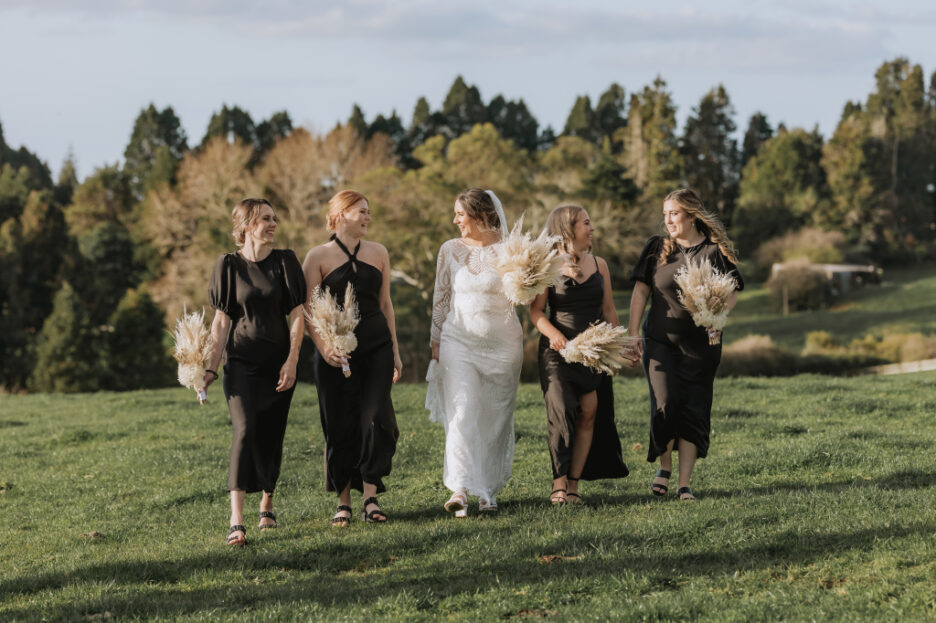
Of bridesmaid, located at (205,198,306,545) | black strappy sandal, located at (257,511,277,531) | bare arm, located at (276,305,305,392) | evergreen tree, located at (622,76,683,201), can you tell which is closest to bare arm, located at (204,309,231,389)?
bridesmaid, located at (205,198,306,545)

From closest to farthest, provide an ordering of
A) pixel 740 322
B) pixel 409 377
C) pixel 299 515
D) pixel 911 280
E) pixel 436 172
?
pixel 299 515 < pixel 409 377 < pixel 436 172 < pixel 740 322 < pixel 911 280

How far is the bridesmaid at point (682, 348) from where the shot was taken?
891 cm

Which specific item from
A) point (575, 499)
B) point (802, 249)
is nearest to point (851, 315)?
point (802, 249)

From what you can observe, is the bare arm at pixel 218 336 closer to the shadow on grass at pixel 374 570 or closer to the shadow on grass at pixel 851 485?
the shadow on grass at pixel 374 570

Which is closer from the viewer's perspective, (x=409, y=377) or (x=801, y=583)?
(x=801, y=583)

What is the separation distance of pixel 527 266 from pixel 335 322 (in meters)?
1.62

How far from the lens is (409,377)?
147 ft

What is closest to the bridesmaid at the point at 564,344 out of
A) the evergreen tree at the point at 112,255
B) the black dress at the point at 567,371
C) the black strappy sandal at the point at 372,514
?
the black dress at the point at 567,371

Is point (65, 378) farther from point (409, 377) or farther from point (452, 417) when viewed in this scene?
point (452, 417)

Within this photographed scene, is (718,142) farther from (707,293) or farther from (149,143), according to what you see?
(707,293)

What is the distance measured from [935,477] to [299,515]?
19.3 feet

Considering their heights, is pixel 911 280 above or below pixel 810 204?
below

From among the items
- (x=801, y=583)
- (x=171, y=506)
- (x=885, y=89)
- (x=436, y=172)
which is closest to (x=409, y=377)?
(x=436, y=172)

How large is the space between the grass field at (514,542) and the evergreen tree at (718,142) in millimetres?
76266
